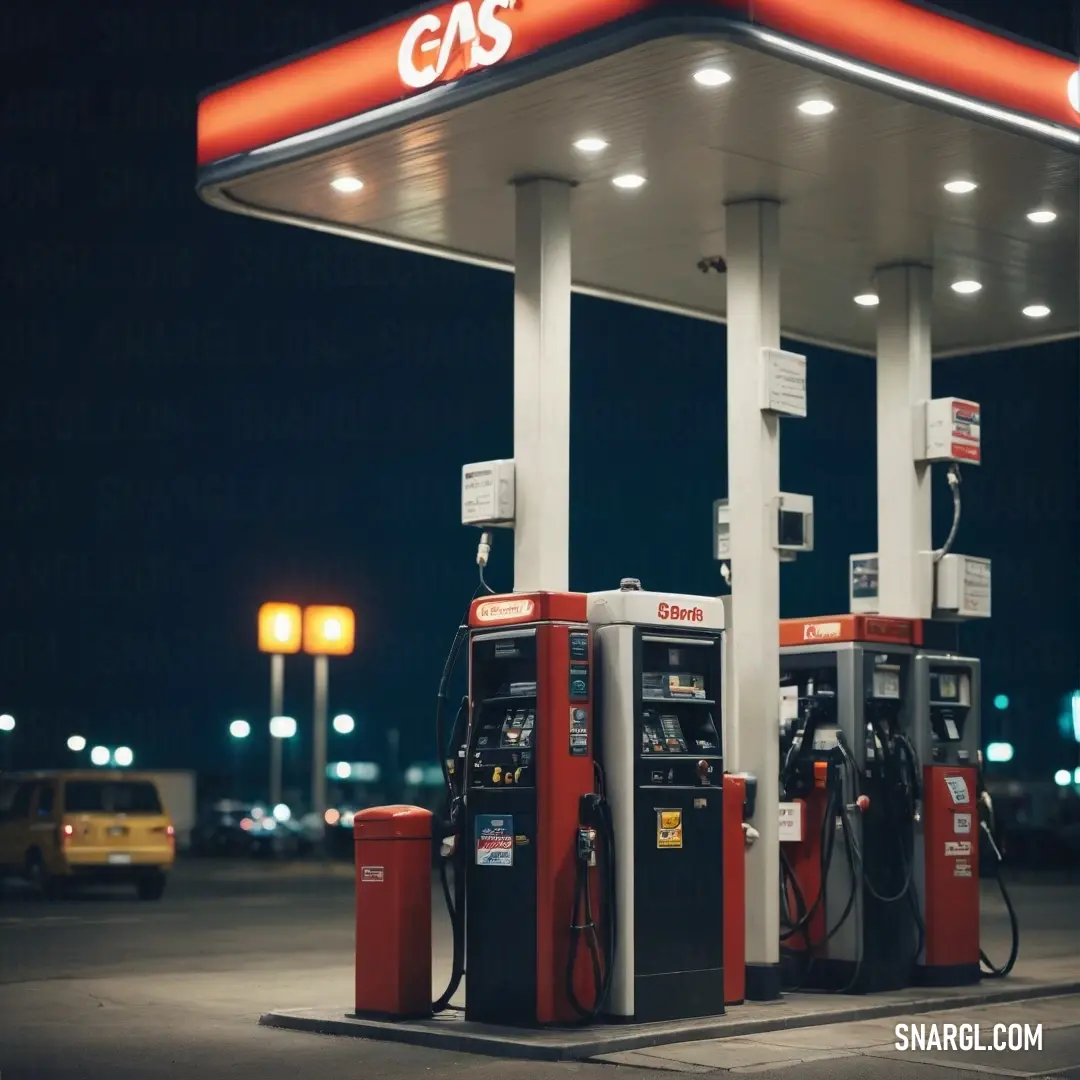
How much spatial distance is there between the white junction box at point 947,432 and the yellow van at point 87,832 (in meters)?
14.4

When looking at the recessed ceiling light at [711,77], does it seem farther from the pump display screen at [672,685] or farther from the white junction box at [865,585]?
the white junction box at [865,585]

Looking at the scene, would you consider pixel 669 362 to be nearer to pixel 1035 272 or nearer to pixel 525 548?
pixel 1035 272

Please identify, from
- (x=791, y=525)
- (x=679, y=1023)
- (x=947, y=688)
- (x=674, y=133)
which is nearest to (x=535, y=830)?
(x=679, y=1023)

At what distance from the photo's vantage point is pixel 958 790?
1362 centimetres

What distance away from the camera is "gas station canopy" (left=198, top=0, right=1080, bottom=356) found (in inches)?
403

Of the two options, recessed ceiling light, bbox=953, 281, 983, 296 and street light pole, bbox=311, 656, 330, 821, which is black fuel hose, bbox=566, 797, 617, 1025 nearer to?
recessed ceiling light, bbox=953, 281, 983, 296

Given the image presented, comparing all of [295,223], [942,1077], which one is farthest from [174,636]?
[942,1077]

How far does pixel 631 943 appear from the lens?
10688 millimetres

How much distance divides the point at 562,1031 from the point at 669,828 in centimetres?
137

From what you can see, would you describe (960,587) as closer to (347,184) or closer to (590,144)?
(590,144)

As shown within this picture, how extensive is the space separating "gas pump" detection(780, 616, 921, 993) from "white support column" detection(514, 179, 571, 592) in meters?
2.46

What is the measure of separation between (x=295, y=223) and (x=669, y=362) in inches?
1537

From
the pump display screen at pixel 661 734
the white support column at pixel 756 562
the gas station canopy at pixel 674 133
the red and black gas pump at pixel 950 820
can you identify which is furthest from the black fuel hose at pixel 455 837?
the red and black gas pump at pixel 950 820

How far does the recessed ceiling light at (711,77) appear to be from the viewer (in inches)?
401
